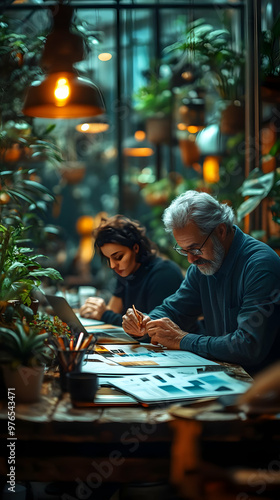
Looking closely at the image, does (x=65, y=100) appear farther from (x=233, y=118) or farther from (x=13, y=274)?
(x=233, y=118)

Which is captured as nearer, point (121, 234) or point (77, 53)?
point (77, 53)

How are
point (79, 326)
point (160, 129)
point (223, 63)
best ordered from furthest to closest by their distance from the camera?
point (160, 129), point (223, 63), point (79, 326)

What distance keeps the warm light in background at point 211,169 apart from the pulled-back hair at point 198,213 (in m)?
4.04

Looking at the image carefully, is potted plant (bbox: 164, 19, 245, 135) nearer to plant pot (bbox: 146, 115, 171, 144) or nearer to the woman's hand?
plant pot (bbox: 146, 115, 171, 144)

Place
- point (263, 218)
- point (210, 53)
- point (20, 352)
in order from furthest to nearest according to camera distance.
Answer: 1. point (210, 53)
2. point (263, 218)
3. point (20, 352)

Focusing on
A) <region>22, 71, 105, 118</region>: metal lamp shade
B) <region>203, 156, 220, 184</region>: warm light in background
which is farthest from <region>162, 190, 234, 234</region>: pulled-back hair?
<region>203, 156, 220, 184</region>: warm light in background

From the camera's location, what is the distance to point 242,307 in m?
2.60

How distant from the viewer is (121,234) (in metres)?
3.70

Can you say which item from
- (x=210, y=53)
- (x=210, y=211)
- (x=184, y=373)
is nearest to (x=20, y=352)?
(x=184, y=373)

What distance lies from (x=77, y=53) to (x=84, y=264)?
302 inches

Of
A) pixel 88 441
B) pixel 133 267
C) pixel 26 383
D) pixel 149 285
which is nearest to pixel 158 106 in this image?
pixel 133 267

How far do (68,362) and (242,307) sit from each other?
35.8 inches

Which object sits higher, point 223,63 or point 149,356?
point 223,63

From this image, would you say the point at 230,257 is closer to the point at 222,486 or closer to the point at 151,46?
the point at 222,486
